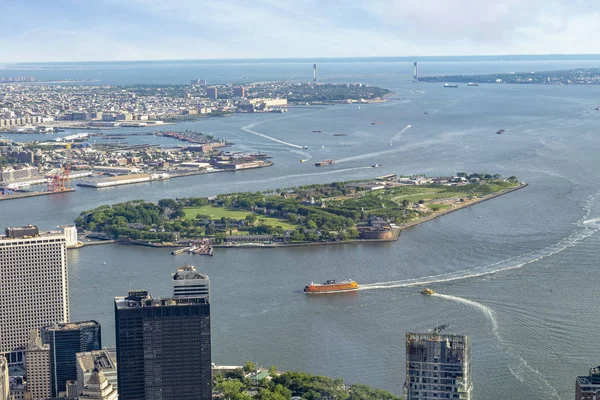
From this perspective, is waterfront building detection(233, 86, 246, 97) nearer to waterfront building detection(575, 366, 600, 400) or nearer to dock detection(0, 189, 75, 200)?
dock detection(0, 189, 75, 200)

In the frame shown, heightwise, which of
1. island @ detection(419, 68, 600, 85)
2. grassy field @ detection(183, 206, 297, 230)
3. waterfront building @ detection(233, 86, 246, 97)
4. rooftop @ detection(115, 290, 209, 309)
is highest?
rooftop @ detection(115, 290, 209, 309)

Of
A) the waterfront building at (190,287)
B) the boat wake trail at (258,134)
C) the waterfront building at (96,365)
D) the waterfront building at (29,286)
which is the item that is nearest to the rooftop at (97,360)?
the waterfront building at (96,365)

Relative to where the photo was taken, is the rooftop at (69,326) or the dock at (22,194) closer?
the rooftop at (69,326)

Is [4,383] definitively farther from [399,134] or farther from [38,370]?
[399,134]

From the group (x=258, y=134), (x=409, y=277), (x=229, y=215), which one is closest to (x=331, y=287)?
(x=409, y=277)

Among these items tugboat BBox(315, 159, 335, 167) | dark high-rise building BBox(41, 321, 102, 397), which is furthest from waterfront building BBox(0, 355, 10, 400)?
tugboat BBox(315, 159, 335, 167)

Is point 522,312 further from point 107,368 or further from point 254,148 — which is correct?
point 254,148

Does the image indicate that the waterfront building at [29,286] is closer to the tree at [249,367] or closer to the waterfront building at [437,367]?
the tree at [249,367]
